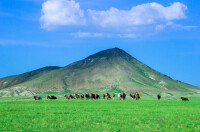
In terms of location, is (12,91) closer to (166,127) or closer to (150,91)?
(150,91)

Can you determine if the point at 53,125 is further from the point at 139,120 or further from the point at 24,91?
the point at 24,91

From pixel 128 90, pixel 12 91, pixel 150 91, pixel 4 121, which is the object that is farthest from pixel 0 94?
pixel 4 121

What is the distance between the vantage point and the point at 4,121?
2603 cm

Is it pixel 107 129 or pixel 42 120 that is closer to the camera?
pixel 107 129

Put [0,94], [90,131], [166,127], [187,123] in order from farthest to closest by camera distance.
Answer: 1. [0,94]
2. [187,123]
3. [166,127]
4. [90,131]

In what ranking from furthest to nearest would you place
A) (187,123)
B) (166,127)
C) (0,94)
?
(0,94) < (187,123) < (166,127)

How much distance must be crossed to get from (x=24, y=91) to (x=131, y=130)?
182 metres

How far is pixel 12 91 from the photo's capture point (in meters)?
194

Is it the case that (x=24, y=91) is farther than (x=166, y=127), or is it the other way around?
(x=24, y=91)

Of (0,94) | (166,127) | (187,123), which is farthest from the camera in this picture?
(0,94)

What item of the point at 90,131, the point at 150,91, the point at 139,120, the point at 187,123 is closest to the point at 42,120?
the point at 90,131

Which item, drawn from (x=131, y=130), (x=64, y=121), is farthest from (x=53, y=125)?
(x=131, y=130)

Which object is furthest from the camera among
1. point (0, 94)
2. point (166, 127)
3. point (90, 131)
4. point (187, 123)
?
point (0, 94)

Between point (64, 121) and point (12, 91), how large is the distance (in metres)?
176
